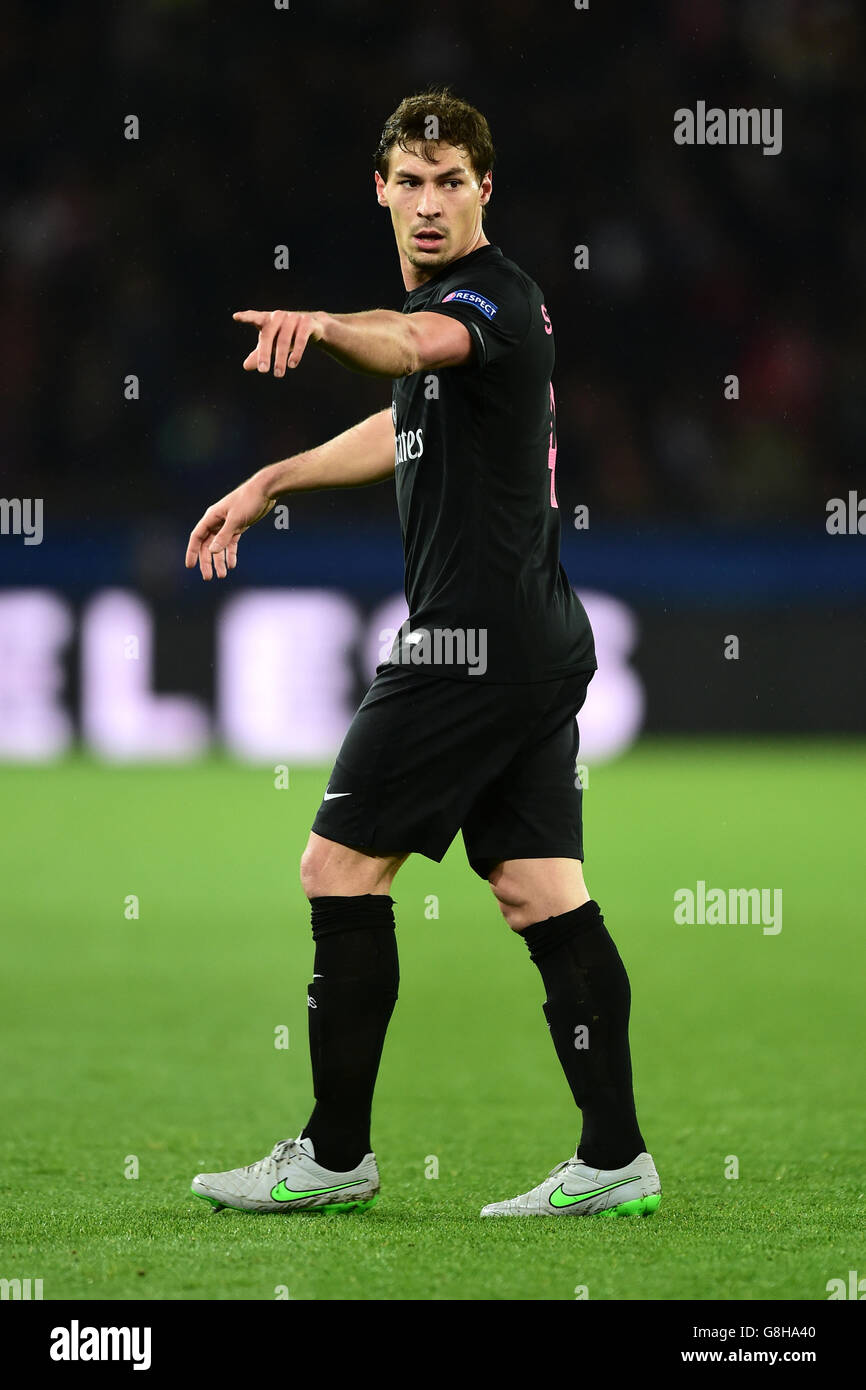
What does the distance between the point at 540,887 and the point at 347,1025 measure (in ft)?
1.49

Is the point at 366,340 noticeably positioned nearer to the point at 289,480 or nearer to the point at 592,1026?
the point at 289,480

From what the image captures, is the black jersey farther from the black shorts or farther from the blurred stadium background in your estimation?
the blurred stadium background

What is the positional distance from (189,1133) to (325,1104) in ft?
3.27

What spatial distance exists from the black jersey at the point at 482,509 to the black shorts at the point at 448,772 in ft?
0.17

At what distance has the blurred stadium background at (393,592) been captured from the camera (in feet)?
15.6

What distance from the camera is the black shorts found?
141 inches

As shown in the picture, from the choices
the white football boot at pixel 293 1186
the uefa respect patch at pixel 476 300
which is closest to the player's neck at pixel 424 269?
the uefa respect patch at pixel 476 300

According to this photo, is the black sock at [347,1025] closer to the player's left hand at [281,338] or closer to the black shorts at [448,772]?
the black shorts at [448,772]

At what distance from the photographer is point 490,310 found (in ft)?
11.1

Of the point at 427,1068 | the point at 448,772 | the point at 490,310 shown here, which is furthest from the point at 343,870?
the point at 427,1068

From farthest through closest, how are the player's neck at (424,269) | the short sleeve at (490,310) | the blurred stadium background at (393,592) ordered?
the blurred stadium background at (393,592) → the player's neck at (424,269) → the short sleeve at (490,310)

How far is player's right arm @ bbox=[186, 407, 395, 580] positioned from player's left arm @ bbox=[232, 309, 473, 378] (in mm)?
523

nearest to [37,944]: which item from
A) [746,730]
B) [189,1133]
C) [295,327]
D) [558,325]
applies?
[189,1133]

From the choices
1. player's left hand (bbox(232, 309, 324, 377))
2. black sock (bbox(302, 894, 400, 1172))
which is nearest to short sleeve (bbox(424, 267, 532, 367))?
player's left hand (bbox(232, 309, 324, 377))
